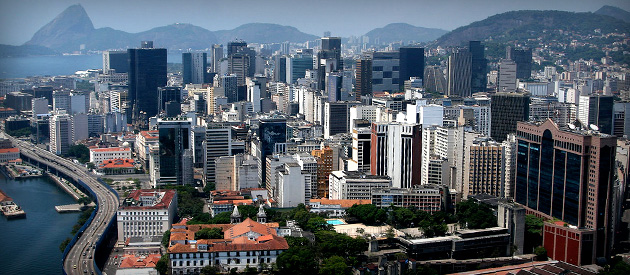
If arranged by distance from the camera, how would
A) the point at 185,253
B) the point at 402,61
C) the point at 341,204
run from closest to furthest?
the point at 185,253
the point at 341,204
the point at 402,61

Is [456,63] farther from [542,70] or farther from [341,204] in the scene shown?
[341,204]

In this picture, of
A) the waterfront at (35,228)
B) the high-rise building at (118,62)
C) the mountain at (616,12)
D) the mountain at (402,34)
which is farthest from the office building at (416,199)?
the high-rise building at (118,62)

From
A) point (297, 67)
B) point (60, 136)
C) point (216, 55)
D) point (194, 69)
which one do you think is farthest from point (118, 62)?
point (60, 136)

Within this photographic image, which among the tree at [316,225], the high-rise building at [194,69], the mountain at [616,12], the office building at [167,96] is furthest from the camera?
the high-rise building at [194,69]

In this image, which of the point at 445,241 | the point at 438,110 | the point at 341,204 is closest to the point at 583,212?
the point at 445,241

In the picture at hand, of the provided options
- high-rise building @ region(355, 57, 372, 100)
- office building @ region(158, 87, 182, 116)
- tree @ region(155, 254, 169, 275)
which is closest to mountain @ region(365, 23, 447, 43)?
high-rise building @ region(355, 57, 372, 100)

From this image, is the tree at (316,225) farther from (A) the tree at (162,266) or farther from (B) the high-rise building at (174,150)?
(B) the high-rise building at (174,150)

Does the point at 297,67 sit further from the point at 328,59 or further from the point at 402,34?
the point at 402,34
